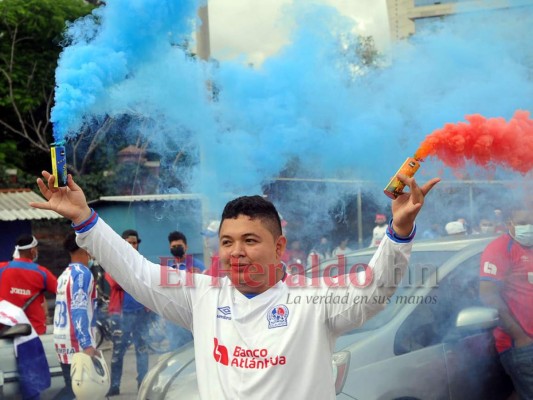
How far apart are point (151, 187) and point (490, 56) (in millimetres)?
3094

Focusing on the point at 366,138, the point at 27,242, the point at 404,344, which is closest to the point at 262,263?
the point at 404,344

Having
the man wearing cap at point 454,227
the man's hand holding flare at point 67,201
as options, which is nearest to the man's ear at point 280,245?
the man's hand holding flare at point 67,201

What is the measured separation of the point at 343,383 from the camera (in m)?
4.04

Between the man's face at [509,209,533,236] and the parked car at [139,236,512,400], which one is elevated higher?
the man's face at [509,209,533,236]

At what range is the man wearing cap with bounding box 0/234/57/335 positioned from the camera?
651 centimetres

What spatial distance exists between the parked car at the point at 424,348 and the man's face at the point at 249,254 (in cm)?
169

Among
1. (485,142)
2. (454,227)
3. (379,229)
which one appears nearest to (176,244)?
(379,229)

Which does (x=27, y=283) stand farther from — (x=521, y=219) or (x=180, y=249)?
(x=521, y=219)

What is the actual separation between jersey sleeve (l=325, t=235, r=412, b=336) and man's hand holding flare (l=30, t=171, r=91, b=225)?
0.95 meters

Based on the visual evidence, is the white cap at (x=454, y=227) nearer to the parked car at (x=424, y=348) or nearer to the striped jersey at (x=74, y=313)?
the parked car at (x=424, y=348)

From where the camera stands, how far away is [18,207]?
574 inches

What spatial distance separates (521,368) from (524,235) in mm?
843

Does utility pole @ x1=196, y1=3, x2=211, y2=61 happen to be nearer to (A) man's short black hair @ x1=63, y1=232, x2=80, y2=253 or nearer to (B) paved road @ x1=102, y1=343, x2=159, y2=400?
(A) man's short black hair @ x1=63, y1=232, x2=80, y2=253

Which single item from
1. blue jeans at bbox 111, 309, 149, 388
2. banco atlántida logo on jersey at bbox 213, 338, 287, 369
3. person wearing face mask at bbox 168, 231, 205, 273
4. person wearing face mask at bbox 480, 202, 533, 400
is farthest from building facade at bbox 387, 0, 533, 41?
banco atlántida logo on jersey at bbox 213, 338, 287, 369
